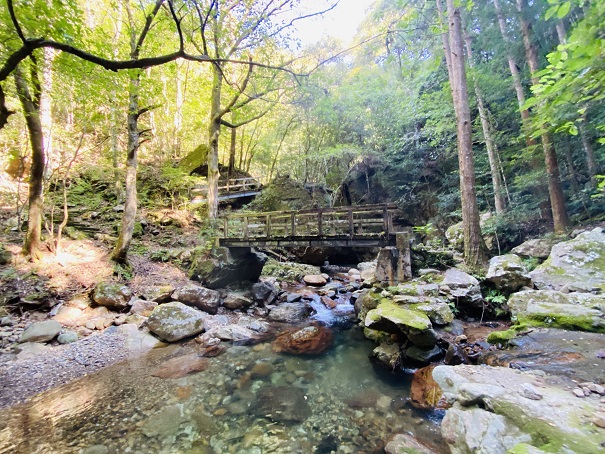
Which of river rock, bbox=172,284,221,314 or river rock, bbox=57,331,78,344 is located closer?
river rock, bbox=57,331,78,344

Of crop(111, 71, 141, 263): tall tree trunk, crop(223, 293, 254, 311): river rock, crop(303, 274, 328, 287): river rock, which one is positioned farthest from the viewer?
crop(303, 274, 328, 287): river rock

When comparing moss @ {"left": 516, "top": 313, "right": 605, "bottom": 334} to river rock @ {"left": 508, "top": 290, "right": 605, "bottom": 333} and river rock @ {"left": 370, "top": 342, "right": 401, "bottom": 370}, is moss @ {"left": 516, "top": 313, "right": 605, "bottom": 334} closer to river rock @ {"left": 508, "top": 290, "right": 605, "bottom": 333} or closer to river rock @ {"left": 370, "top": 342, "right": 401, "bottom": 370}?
river rock @ {"left": 508, "top": 290, "right": 605, "bottom": 333}

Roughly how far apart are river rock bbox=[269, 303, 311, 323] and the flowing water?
2.71 meters

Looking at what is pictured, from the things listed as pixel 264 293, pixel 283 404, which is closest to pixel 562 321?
pixel 283 404

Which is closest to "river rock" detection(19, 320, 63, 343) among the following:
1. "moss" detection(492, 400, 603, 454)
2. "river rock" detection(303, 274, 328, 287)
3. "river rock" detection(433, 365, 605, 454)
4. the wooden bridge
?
"river rock" detection(433, 365, 605, 454)

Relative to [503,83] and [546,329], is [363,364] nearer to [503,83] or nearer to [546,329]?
[546,329]

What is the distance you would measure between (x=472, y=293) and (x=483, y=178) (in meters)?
10.1

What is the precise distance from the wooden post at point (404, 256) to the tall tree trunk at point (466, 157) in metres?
1.81

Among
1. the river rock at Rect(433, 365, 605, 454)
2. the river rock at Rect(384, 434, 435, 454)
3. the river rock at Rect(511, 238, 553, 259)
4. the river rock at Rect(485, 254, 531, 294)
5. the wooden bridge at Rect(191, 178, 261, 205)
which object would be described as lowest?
the river rock at Rect(384, 434, 435, 454)

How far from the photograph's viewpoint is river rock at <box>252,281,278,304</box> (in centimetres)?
1004

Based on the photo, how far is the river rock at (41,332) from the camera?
5.70 metres

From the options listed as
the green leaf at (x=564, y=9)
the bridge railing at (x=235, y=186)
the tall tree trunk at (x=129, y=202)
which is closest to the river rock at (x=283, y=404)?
the green leaf at (x=564, y=9)

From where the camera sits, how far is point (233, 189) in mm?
19812

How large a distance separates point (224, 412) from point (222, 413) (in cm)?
4
